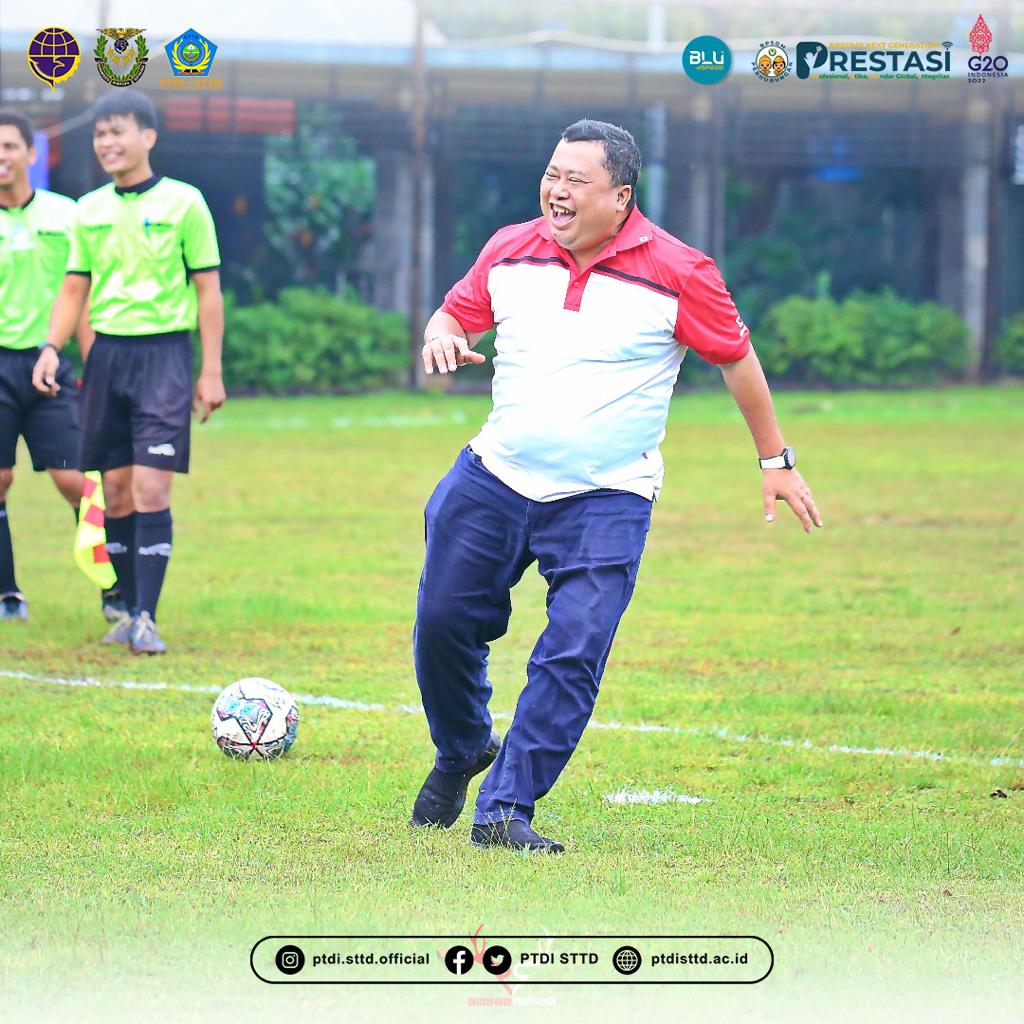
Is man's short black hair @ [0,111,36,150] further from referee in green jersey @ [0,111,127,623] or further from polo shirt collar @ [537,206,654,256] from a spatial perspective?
polo shirt collar @ [537,206,654,256]

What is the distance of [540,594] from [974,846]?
18.1ft

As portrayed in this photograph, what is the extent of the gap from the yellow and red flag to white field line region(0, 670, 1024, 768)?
42.3 inches

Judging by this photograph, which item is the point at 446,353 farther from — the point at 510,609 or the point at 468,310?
the point at 510,609

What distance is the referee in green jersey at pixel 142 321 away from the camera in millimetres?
8367

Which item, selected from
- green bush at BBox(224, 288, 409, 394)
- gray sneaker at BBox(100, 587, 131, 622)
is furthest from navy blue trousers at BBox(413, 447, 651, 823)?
green bush at BBox(224, 288, 409, 394)

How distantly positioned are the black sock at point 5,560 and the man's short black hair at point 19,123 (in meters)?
1.82

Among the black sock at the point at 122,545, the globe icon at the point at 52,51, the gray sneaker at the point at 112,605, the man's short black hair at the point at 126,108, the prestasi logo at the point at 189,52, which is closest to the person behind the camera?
the man's short black hair at the point at 126,108

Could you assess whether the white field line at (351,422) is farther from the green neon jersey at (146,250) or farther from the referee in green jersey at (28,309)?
the green neon jersey at (146,250)

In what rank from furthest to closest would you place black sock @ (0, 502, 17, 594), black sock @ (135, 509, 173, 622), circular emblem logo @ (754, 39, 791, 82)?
circular emblem logo @ (754, 39, 791, 82) → black sock @ (0, 502, 17, 594) → black sock @ (135, 509, 173, 622)

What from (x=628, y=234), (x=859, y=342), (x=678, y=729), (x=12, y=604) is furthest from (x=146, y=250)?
(x=859, y=342)

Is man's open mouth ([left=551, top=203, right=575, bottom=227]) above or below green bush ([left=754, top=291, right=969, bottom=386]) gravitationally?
above

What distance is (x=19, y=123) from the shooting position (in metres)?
9.05

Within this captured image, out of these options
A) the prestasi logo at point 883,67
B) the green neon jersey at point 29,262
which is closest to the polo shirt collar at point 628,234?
the prestasi logo at point 883,67

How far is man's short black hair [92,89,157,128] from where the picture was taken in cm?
821
